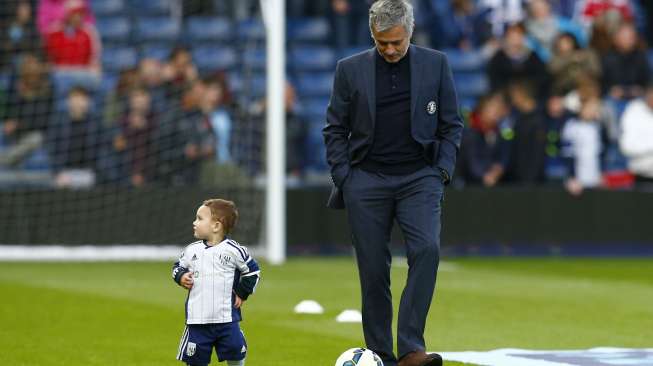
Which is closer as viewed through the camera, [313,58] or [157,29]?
[157,29]

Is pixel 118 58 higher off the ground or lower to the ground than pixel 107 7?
lower

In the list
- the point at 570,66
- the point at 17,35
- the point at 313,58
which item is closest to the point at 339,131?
the point at 17,35

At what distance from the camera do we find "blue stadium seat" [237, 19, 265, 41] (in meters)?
21.7

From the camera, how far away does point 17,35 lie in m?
20.8

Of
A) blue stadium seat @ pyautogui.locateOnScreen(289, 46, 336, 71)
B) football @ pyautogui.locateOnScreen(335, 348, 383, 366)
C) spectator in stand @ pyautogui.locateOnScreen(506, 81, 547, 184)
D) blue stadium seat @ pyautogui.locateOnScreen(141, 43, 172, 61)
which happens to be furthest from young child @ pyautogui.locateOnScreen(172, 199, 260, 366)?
blue stadium seat @ pyautogui.locateOnScreen(289, 46, 336, 71)

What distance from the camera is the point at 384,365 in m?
8.17

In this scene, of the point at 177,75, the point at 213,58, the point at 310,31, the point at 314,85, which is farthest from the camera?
the point at 310,31

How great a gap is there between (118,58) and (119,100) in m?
1.73

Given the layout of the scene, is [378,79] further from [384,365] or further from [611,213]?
[611,213]

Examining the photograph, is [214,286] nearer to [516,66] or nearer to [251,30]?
[251,30]

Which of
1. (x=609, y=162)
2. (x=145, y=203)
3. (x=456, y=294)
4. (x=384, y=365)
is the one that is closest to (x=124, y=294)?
(x=456, y=294)

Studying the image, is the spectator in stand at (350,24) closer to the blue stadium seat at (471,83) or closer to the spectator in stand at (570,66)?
the blue stadium seat at (471,83)

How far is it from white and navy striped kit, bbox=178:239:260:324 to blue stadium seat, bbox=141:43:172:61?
14445mm

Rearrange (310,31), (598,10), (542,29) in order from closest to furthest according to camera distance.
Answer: (542,29), (310,31), (598,10)
